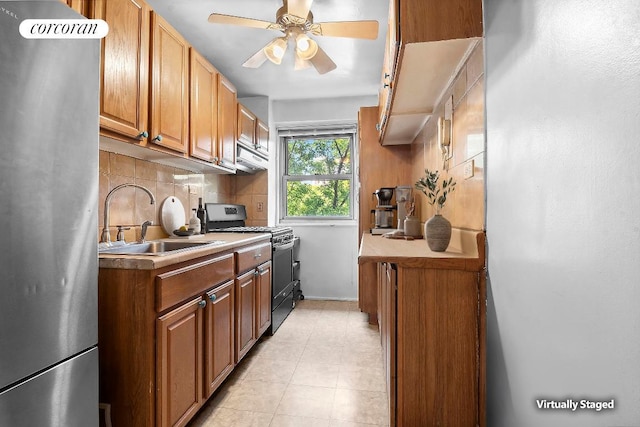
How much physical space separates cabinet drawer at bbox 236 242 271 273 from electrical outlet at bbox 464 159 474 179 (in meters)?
1.41

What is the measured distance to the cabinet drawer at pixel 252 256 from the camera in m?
2.08

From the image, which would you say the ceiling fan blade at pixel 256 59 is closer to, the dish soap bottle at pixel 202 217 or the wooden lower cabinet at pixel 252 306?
the dish soap bottle at pixel 202 217

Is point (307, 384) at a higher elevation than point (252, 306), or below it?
below

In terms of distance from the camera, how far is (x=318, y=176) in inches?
160

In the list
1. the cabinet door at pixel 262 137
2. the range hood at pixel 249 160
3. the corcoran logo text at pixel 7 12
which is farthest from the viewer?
the cabinet door at pixel 262 137

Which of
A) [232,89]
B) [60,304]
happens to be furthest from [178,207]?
[60,304]

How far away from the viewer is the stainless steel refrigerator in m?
0.78

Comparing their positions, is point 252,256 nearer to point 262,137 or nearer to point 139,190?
point 139,190

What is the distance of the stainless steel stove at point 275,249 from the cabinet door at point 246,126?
0.68 meters

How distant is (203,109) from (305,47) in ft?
2.78

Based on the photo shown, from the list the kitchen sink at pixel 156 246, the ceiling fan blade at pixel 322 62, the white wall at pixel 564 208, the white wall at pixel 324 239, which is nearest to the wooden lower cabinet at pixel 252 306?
the kitchen sink at pixel 156 246

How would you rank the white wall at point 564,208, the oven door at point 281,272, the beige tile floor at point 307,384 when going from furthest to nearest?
1. the oven door at point 281,272
2. the beige tile floor at point 307,384
3. the white wall at point 564,208

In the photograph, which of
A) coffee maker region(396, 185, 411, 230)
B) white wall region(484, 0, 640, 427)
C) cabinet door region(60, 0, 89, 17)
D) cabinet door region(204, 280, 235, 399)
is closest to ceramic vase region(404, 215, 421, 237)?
coffee maker region(396, 185, 411, 230)

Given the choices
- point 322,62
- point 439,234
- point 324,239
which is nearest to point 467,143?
point 439,234
